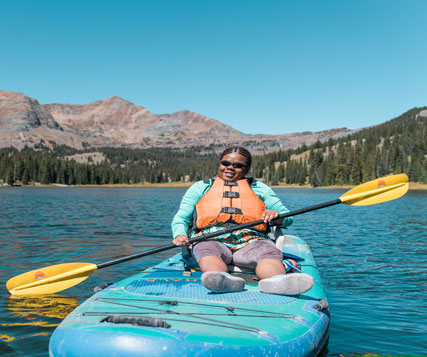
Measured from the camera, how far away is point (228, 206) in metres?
6.49

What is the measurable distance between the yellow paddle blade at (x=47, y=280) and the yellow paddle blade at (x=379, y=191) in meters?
5.15

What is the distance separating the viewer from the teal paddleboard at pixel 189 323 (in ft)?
12.3

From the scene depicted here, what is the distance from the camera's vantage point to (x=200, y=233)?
674 cm

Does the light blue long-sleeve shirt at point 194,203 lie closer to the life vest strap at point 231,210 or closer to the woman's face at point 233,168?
the woman's face at point 233,168

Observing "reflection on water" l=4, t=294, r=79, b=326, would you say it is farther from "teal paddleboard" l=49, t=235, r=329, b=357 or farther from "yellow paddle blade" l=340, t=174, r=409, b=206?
"yellow paddle blade" l=340, t=174, r=409, b=206

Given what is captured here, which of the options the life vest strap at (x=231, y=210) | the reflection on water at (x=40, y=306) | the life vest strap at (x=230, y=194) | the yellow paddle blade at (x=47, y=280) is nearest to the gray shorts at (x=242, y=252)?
the life vest strap at (x=231, y=210)

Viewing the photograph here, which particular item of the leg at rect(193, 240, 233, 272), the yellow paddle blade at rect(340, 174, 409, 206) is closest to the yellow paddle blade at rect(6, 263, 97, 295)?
the leg at rect(193, 240, 233, 272)

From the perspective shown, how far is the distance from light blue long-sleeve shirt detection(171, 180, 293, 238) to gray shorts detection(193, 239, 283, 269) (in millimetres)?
592

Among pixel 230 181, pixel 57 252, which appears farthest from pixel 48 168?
pixel 230 181

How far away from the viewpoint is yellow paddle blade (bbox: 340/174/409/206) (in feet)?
25.3

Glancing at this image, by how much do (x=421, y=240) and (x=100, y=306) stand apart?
1624 centimetres

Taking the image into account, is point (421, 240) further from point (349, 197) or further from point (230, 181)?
point (230, 181)

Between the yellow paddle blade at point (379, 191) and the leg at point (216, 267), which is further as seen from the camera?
the yellow paddle blade at point (379, 191)

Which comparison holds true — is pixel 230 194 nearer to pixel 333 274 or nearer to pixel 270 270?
pixel 270 270
